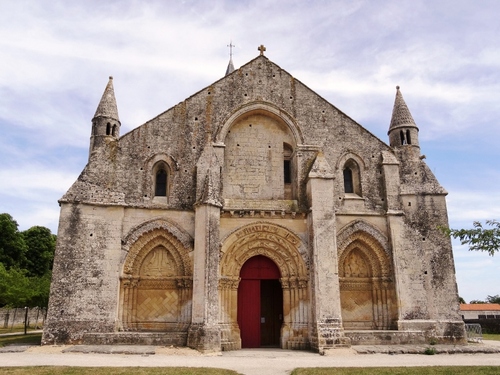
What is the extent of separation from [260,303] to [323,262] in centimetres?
327

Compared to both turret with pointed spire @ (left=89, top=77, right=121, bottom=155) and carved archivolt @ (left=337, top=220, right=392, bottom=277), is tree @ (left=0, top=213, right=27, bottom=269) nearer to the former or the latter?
turret with pointed spire @ (left=89, top=77, right=121, bottom=155)

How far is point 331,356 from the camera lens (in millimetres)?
13359

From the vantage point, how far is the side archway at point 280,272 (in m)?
15.3

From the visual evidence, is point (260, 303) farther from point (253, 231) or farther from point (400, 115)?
point (400, 115)

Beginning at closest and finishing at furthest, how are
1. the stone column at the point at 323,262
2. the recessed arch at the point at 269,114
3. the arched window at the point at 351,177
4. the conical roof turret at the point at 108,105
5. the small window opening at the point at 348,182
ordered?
the stone column at the point at 323,262 → the conical roof turret at the point at 108,105 → the recessed arch at the point at 269,114 → the arched window at the point at 351,177 → the small window opening at the point at 348,182

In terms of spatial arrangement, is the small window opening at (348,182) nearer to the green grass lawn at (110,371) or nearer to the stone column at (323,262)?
the stone column at (323,262)

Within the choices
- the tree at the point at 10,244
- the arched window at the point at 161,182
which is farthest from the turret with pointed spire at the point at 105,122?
the tree at the point at 10,244

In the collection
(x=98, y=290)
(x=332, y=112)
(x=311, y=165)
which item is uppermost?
(x=332, y=112)

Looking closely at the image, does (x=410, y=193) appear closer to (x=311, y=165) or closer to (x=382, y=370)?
(x=311, y=165)

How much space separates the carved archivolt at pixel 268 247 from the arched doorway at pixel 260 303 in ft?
1.38

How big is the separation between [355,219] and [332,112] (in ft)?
15.5

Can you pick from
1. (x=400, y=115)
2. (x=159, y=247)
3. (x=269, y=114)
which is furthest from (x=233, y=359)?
(x=400, y=115)

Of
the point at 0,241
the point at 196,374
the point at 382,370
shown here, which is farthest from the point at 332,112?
the point at 0,241

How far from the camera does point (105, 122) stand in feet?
55.8
